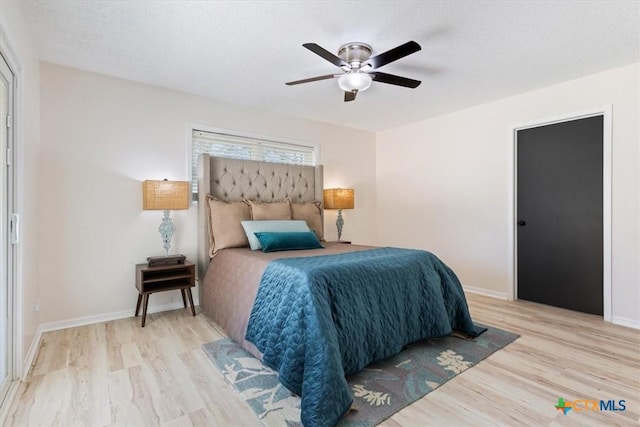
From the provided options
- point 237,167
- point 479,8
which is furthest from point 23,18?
point 479,8

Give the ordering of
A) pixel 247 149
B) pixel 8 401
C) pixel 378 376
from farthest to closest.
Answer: pixel 247 149, pixel 378 376, pixel 8 401

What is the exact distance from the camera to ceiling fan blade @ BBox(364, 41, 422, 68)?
1.92 metres

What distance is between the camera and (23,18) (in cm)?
205

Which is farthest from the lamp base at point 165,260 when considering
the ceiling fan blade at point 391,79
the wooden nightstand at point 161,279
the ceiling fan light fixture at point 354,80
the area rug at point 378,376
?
the ceiling fan blade at point 391,79

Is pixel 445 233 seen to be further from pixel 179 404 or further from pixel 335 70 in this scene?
pixel 179 404

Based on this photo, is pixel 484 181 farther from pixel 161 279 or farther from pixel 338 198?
pixel 161 279

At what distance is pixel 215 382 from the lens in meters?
1.95

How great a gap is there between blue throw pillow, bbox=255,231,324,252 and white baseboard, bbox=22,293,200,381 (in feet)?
4.01

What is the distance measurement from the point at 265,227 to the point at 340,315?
157cm

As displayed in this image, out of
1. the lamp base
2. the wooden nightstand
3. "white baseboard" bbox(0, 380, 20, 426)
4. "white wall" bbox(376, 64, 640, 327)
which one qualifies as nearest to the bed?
the wooden nightstand

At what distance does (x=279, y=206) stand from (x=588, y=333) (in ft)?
10.5

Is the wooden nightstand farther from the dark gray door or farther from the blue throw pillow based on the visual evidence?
the dark gray door

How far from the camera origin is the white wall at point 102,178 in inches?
108

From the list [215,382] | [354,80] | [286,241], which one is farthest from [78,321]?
[354,80]
